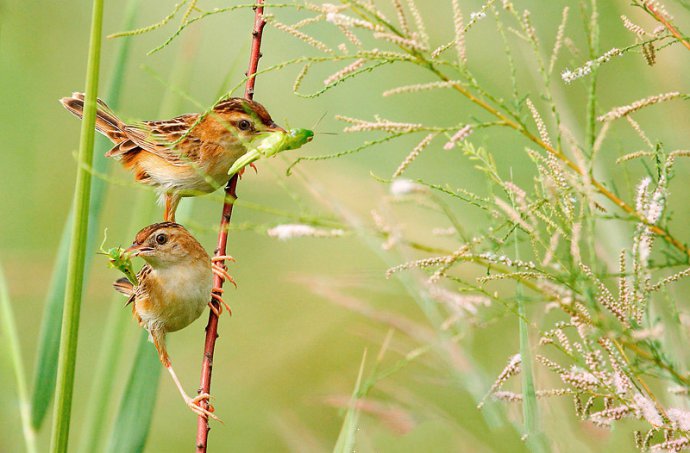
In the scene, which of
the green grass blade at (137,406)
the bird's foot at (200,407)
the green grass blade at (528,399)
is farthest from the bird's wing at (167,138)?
the green grass blade at (528,399)

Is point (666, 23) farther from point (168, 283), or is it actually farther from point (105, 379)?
point (105, 379)

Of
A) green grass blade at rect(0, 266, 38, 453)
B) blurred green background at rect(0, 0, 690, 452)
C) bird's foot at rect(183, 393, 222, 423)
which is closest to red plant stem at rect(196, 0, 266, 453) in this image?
bird's foot at rect(183, 393, 222, 423)

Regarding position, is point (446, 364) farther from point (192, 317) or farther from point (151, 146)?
point (151, 146)

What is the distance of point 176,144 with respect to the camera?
4.55 feet

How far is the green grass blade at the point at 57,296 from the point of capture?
50.2 inches

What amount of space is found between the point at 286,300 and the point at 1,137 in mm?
1374

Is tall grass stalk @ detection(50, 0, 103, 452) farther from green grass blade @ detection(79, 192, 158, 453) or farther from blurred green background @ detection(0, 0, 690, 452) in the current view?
blurred green background @ detection(0, 0, 690, 452)

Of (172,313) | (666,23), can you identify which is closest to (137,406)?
(172,313)

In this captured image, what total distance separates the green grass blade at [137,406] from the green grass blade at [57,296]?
0.13 meters

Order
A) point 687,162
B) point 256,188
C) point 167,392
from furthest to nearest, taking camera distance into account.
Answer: point 167,392
point 256,188
point 687,162

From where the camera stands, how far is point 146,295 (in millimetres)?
1325

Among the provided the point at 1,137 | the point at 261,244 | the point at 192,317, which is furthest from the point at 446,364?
the point at 1,137

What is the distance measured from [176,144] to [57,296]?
0.31 meters

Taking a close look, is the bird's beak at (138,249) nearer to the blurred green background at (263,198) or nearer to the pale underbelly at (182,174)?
the pale underbelly at (182,174)
